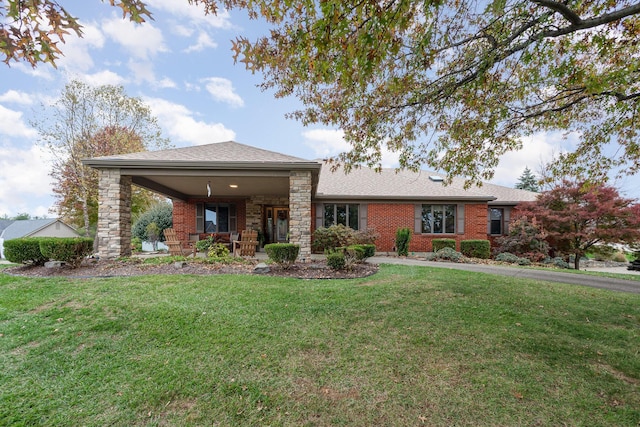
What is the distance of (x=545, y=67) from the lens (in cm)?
579

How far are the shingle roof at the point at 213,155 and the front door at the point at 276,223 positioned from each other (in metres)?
4.99

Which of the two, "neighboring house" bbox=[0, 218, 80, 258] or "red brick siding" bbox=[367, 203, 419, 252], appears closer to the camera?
"red brick siding" bbox=[367, 203, 419, 252]

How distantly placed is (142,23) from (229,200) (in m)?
12.6

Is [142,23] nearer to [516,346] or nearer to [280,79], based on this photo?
[280,79]

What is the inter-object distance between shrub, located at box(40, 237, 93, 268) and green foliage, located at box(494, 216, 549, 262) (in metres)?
16.5

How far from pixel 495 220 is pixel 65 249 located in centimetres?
1799

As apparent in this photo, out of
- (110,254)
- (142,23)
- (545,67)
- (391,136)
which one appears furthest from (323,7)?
(110,254)

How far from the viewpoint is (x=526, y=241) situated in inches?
512

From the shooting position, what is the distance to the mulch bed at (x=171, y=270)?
22.1ft

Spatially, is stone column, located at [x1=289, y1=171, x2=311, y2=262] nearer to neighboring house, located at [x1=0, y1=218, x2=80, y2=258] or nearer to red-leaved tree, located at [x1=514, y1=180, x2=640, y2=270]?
red-leaved tree, located at [x1=514, y1=180, x2=640, y2=270]

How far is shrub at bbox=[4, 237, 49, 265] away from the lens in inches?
277

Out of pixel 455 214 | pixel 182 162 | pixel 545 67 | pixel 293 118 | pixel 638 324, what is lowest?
pixel 638 324

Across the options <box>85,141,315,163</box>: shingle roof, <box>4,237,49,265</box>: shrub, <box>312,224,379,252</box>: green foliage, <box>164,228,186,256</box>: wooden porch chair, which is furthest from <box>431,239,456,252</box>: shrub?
<box>4,237,49,265</box>: shrub

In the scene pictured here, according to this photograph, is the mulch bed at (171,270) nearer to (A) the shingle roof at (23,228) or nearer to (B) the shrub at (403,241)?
(B) the shrub at (403,241)
